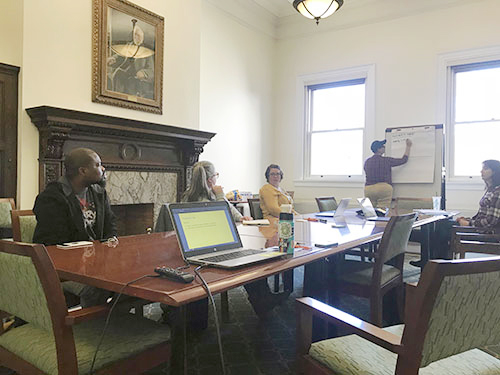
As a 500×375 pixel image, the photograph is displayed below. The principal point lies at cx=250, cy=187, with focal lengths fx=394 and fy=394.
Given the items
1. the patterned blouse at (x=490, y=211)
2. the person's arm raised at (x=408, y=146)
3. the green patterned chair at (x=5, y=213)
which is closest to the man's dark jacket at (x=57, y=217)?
the green patterned chair at (x=5, y=213)

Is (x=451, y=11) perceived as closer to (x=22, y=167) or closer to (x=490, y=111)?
(x=490, y=111)

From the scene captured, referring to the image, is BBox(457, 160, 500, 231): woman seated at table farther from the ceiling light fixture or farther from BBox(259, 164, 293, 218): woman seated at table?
the ceiling light fixture

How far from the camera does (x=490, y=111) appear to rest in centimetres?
515

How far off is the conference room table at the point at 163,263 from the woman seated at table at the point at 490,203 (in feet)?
7.33

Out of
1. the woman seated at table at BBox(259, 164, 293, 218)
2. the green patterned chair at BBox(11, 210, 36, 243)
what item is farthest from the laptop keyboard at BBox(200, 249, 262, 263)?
the woman seated at table at BBox(259, 164, 293, 218)

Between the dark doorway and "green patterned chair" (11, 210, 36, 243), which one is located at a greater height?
the dark doorway

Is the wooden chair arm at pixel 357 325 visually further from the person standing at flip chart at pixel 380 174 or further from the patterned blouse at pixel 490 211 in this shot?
the person standing at flip chart at pixel 380 174

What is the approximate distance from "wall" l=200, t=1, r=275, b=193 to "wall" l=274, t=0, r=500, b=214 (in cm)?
44

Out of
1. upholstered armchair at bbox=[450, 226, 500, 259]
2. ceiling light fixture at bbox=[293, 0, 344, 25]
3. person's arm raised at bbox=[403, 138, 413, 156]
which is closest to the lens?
upholstered armchair at bbox=[450, 226, 500, 259]

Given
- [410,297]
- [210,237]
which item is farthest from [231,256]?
[410,297]

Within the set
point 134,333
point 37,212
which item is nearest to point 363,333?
point 134,333

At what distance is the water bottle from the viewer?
1.58 m

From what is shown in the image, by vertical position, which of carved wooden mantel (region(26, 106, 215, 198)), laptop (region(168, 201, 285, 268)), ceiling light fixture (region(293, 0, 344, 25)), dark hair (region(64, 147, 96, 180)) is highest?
ceiling light fixture (region(293, 0, 344, 25))

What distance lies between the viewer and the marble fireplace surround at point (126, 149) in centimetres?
335
